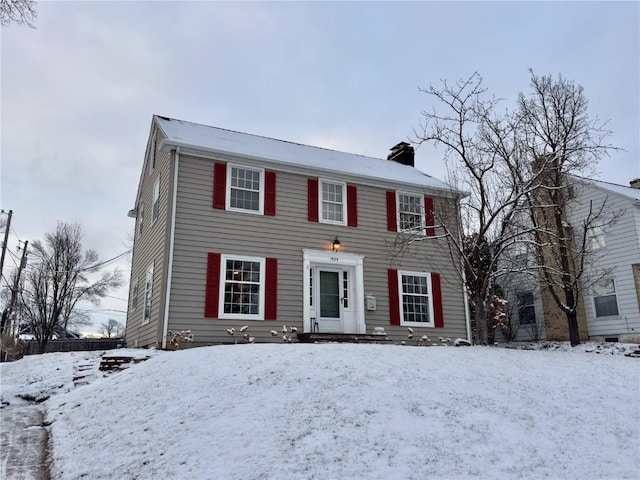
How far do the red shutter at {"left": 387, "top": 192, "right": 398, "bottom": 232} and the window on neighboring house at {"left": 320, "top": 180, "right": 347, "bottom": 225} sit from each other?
4.59 feet

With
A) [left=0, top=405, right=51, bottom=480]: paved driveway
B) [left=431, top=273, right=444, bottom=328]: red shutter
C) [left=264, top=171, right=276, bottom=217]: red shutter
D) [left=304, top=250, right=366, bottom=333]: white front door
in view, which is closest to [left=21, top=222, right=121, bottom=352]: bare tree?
[left=264, top=171, right=276, bottom=217]: red shutter

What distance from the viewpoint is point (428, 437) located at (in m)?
4.07

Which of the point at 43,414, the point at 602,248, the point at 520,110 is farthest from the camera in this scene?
the point at 602,248

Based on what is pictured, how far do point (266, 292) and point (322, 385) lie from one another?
19.2ft

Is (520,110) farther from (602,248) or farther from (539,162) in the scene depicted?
(602,248)

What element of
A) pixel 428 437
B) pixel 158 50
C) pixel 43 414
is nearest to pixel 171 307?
pixel 43 414

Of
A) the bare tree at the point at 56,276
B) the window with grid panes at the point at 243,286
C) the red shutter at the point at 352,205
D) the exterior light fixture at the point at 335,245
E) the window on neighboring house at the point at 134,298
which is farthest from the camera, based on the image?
the bare tree at the point at 56,276

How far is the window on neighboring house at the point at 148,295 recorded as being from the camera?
11462 mm

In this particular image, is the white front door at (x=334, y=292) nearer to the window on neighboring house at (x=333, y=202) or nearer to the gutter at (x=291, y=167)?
the window on neighboring house at (x=333, y=202)

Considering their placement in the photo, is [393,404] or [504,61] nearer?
[393,404]

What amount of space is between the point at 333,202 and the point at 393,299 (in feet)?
10.2

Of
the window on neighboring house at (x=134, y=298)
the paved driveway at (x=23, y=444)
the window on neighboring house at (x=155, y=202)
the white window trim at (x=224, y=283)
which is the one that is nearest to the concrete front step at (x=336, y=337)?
the white window trim at (x=224, y=283)

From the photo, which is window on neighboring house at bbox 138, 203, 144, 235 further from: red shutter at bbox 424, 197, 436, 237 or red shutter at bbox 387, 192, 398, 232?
red shutter at bbox 424, 197, 436, 237

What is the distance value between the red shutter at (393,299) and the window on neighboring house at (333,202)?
200cm
